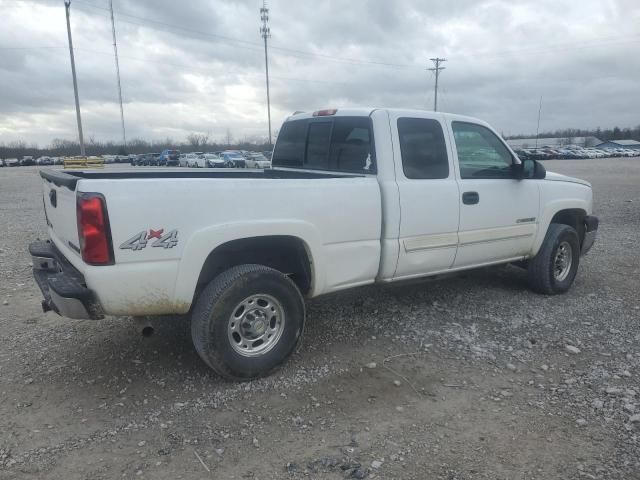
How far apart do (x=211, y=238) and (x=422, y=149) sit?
221 centimetres

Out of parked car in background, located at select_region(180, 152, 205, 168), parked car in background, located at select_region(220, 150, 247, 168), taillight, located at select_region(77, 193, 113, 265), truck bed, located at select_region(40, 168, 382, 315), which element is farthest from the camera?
parked car in background, located at select_region(180, 152, 205, 168)

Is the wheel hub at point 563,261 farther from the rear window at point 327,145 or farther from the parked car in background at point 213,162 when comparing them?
the parked car in background at point 213,162

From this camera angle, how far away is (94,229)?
3168 mm

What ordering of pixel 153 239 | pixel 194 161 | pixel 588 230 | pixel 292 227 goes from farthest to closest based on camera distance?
pixel 194 161 < pixel 588 230 < pixel 292 227 < pixel 153 239

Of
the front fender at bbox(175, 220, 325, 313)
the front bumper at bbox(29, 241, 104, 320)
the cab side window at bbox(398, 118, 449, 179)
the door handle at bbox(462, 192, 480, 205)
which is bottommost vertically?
the front bumper at bbox(29, 241, 104, 320)

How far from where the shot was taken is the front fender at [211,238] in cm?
346

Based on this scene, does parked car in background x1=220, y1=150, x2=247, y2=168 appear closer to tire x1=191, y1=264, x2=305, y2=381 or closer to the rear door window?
the rear door window

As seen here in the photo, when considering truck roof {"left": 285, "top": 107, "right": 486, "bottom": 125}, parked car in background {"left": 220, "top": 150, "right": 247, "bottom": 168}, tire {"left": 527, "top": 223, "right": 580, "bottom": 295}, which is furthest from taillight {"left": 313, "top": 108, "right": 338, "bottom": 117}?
parked car in background {"left": 220, "top": 150, "right": 247, "bottom": 168}

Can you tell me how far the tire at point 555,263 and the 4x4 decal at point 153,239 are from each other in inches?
166

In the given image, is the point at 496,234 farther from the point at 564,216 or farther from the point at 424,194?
the point at 564,216

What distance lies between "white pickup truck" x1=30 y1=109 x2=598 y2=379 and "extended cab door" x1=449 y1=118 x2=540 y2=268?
0.05 ft

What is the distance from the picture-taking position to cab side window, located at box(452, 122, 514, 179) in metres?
5.06

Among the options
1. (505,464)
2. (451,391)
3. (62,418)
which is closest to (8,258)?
(62,418)

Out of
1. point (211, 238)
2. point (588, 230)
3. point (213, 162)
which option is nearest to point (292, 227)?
point (211, 238)
